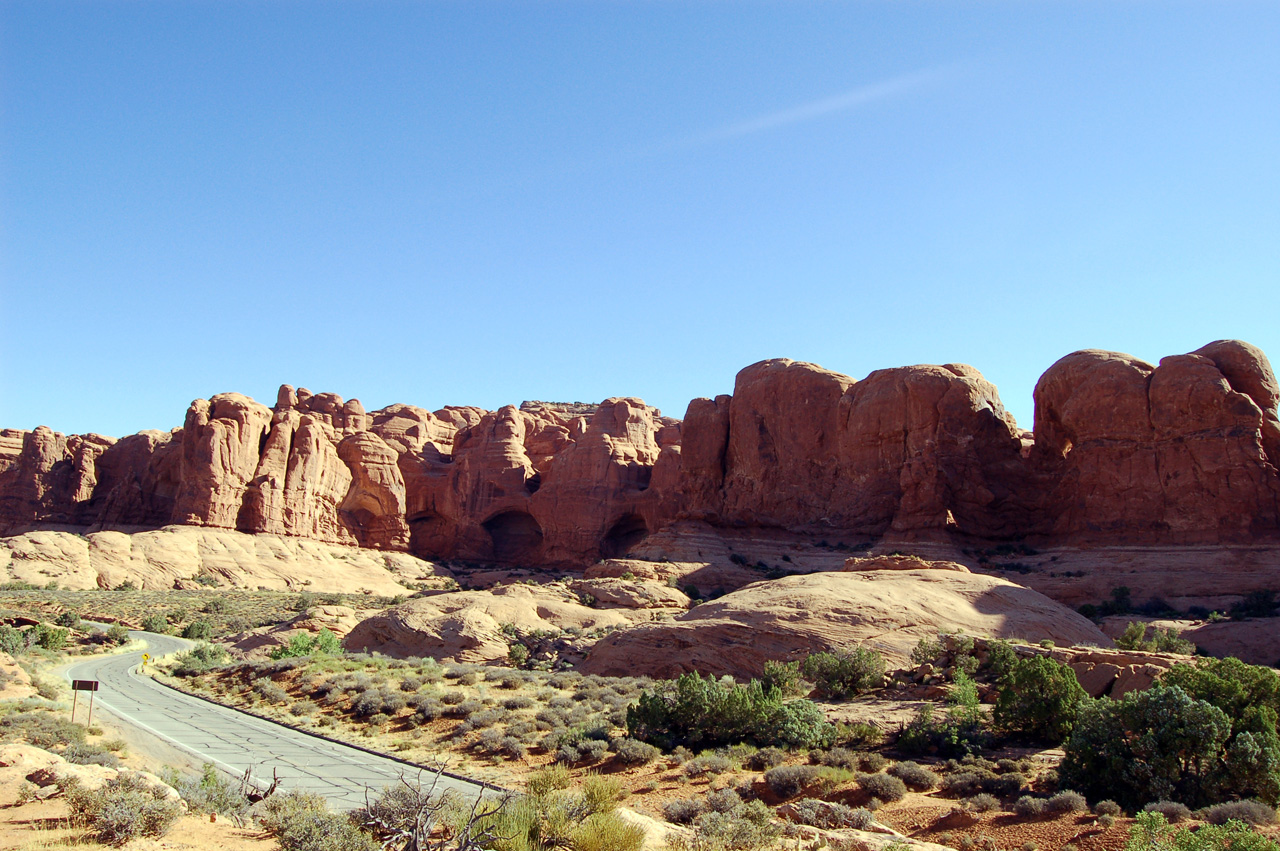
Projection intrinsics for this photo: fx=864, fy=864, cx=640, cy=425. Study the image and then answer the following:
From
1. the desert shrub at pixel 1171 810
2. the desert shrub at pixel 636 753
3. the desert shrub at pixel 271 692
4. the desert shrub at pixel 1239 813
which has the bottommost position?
the desert shrub at pixel 271 692

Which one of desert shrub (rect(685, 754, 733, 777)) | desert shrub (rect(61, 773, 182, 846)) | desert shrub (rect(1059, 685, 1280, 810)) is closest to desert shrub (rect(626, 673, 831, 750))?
desert shrub (rect(685, 754, 733, 777))

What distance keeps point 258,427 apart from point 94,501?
1906 cm

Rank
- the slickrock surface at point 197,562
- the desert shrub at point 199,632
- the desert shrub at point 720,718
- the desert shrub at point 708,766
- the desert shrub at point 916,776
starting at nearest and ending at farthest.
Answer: the desert shrub at point 916,776 → the desert shrub at point 708,766 → the desert shrub at point 720,718 → the desert shrub at point 199,632 → the slickrock surface at point 197,562

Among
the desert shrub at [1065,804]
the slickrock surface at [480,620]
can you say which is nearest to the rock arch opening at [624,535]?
the slickrock surface at [480,620]

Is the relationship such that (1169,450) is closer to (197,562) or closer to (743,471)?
(743,471)

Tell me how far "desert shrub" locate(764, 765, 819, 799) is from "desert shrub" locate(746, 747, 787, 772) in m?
1.13

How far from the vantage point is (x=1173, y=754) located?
10555mm

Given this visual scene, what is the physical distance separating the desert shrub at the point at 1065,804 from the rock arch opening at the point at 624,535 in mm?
57397

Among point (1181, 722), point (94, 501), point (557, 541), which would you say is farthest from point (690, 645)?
point (94, 501)

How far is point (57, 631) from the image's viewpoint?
35.7 meters

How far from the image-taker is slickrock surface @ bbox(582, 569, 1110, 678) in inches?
828

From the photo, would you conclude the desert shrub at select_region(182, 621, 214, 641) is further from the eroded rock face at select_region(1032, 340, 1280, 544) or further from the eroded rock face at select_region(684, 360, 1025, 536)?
the eroded rock face at select_region(1032, 340, 1280, 544)

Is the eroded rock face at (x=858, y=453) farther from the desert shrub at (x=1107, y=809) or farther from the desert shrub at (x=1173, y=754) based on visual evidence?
the desert shrub at (x=1107, y=809)

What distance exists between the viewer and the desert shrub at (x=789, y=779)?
11836 mm
